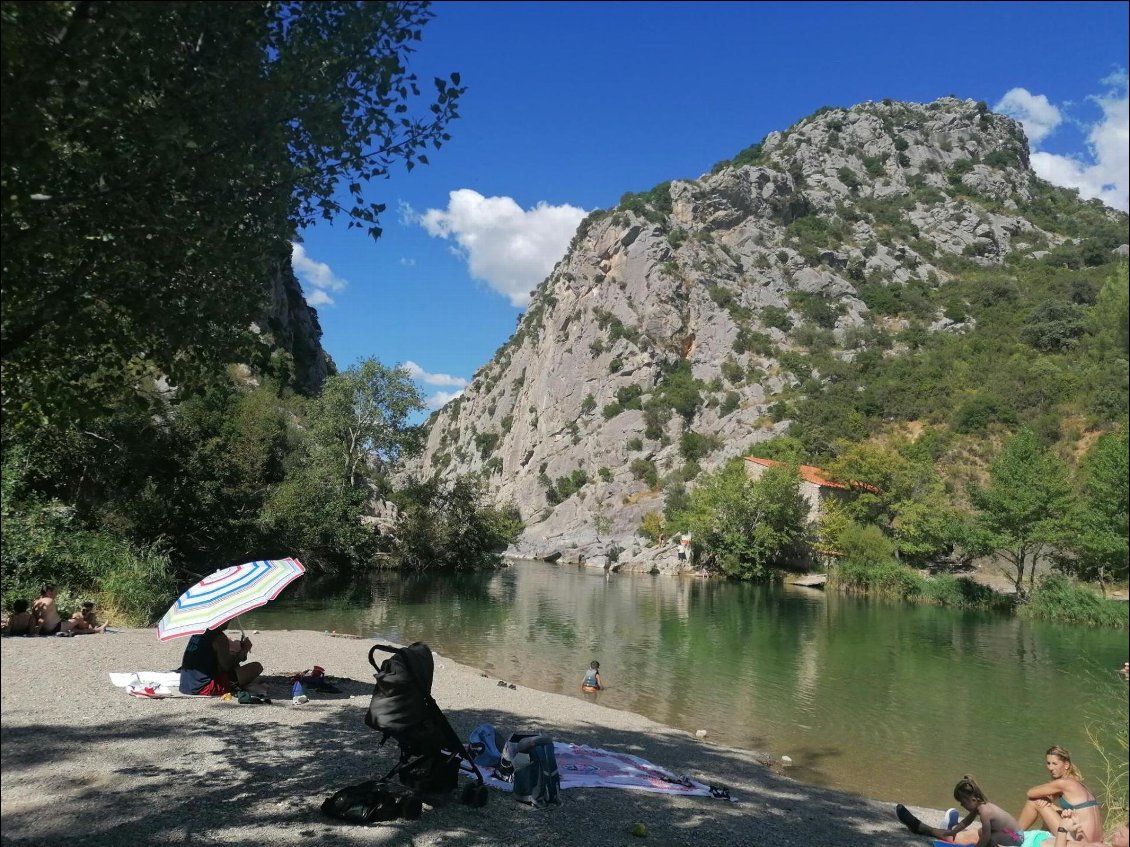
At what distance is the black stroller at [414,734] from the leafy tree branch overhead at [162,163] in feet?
10.6

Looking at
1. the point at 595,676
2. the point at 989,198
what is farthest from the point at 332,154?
the point at 989,198

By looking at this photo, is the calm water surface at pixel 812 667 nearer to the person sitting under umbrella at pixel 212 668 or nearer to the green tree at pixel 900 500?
the person sitting under umbrella at pixel 212 668

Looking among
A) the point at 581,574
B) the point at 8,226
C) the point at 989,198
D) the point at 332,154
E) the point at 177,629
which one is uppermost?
the point at 989,198

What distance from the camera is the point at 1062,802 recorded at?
6.98 metres

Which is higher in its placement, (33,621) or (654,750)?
(33,621)

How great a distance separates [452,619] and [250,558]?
9255 mm

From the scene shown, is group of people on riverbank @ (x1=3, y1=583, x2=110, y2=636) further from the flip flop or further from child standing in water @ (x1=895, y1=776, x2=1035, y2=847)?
child standing in water @ (x1=895, y1=776, x2=1035, y2=847)

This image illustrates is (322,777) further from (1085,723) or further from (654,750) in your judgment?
(1085,723)

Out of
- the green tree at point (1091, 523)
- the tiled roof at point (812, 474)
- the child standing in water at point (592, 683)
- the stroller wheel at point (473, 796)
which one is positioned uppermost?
the tiled roof at point (812, 474)

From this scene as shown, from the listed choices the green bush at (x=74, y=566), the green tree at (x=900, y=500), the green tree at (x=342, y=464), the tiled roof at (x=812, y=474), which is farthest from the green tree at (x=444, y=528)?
the green tree at (x=900, y=500)

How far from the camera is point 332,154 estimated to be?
5.89 metres

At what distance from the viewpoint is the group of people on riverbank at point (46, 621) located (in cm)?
1129

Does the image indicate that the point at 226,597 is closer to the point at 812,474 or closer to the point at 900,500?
the point at 900,500

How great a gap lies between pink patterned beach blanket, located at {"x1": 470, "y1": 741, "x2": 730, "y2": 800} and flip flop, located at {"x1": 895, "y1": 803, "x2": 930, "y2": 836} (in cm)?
233
